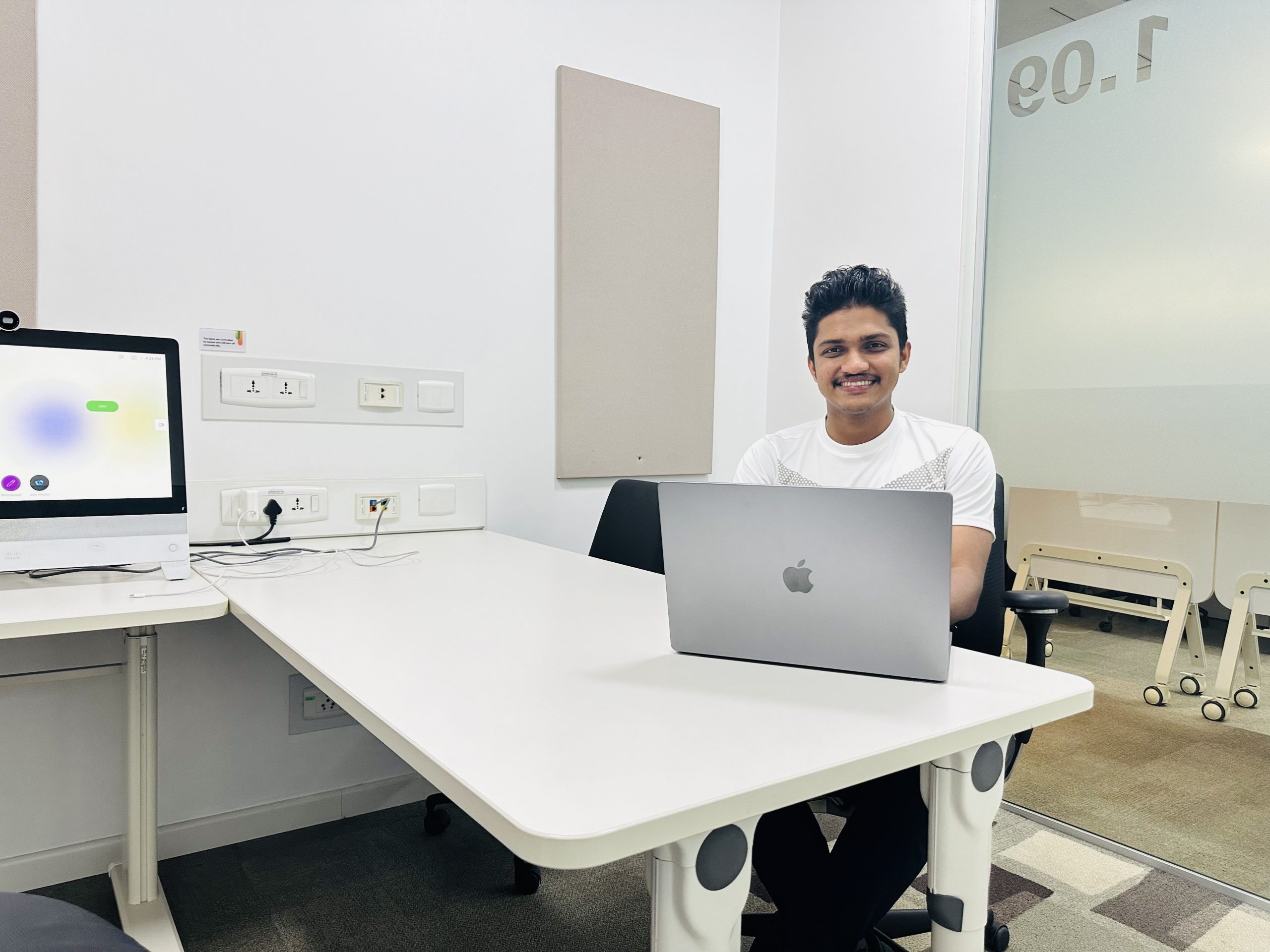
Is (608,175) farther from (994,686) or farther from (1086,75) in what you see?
(994,686)

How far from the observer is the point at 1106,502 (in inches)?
85.7

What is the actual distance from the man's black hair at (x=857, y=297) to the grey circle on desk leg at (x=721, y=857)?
1.26 m

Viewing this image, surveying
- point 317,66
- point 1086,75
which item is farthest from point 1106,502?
point 317,66

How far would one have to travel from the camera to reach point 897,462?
1.74m

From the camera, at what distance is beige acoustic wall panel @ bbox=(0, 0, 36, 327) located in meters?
1.82

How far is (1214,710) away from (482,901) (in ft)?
5.78

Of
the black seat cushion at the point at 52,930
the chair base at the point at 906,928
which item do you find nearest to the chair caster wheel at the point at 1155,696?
the chair base at the point at 906,928

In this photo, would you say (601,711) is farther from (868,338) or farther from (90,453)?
(90,453)

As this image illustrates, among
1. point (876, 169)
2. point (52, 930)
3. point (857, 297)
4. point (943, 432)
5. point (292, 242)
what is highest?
point (876, 169)

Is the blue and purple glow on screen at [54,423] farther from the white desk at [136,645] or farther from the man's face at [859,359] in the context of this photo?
the man's face at [859,359]

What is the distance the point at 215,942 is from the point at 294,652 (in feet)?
3.31

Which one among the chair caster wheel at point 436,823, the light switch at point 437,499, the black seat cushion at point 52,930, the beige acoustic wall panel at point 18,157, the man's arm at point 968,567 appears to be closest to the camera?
the black seat cushion at point 52,930

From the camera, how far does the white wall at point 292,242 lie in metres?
1.93

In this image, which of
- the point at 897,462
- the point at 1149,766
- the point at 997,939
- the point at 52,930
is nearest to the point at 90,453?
the point at 52,930
